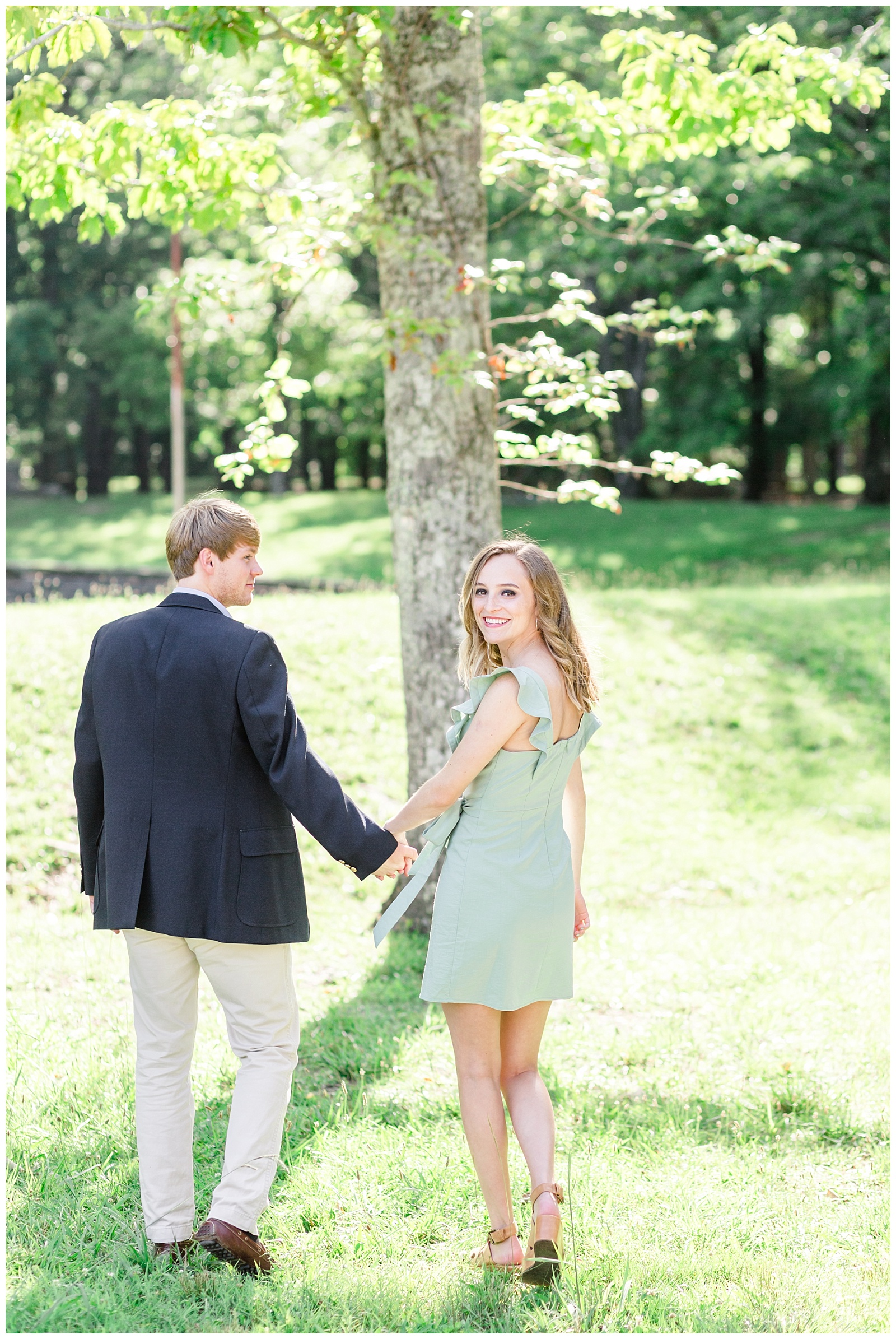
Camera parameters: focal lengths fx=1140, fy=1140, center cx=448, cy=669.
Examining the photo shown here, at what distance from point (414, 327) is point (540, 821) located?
3.06 meters

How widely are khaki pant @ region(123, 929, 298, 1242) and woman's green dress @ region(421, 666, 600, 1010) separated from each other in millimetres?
480

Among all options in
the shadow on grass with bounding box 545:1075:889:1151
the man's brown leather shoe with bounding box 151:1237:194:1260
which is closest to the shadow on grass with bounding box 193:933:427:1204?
the man's brown leather shoe with bounding box 151:1237:194:1260

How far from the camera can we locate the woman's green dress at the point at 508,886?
3125 millimetres

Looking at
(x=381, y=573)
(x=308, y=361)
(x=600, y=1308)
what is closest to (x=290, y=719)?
(x=600, y=1308)

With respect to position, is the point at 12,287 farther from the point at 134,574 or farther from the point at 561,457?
the point at 561,457

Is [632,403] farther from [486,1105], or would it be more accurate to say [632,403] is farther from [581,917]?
[486,1105]

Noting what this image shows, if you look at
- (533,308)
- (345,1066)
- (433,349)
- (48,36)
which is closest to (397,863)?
(345,1066)

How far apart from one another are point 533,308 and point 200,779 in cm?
1470

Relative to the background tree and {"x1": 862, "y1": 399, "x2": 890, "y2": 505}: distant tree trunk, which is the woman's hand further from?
{"x1": 862, "y1": 399, "x2": 890, "y2": 505}: distant tree trunk

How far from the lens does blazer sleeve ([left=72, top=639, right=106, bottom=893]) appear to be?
10.6ft

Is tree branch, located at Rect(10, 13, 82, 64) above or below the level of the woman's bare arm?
above

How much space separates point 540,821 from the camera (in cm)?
321

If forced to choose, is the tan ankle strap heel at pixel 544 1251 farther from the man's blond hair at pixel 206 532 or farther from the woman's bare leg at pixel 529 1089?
the man's blond hair at pixel 206 532

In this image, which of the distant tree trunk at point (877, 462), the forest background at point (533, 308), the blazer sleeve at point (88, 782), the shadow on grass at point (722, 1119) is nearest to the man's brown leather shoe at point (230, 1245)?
the blazer sleeve at point (88, 782)
